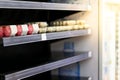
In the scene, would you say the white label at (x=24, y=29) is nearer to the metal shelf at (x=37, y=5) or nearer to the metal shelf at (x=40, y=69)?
the metal shelf at (x=37, y=5)

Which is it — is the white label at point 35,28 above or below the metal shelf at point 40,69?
above

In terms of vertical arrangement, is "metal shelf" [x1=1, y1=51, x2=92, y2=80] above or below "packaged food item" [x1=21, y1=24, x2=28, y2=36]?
below

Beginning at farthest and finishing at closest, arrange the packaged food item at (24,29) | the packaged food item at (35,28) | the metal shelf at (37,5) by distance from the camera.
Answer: the packaged food item at (35,28) → the packaged food item at (24,29) → the metal shelf at (37,5)

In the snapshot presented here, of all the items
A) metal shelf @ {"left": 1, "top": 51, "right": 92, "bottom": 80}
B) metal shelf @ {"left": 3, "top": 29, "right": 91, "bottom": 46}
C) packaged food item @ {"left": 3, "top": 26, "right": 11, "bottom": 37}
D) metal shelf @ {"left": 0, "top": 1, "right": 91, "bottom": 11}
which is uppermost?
metal shelf @ {"left": 0, "top": 1, "right": 91, "bottom": 11}

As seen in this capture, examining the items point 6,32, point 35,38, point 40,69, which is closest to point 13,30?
point 6,32

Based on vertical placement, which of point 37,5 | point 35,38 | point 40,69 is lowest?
point 40,69

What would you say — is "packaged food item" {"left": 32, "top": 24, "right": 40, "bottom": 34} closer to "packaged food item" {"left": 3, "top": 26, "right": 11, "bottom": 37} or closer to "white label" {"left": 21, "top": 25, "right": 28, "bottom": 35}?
"white label" {"left": 21, "top": 25, "right": 28, "bottom": 35}

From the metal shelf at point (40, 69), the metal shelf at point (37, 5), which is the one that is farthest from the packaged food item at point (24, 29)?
the metal shelf at point (40, 69)

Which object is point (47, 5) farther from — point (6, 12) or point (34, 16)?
point (34, 16)

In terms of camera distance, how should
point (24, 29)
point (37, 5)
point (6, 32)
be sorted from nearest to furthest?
point (6, 32) → point (24, 29) → point (37, 5)

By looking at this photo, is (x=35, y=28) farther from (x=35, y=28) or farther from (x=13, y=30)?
(x=13, y=30)

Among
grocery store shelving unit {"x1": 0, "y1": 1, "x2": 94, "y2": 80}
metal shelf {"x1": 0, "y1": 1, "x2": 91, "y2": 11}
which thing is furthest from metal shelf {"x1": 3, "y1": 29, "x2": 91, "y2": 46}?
metal shelf {"x1": 0, "y1": 1, "x2": 91, "y2": 11}

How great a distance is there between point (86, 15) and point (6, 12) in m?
0.91

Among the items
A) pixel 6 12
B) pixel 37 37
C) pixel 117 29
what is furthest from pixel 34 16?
pixel 117 29
